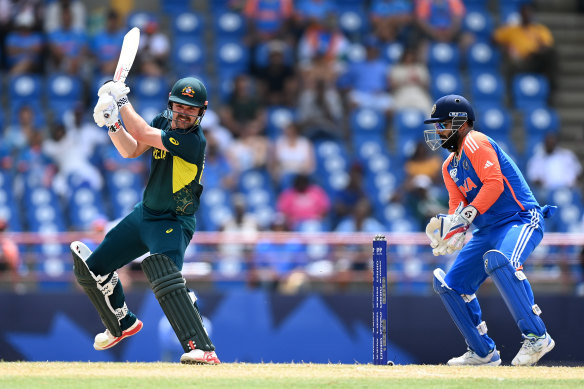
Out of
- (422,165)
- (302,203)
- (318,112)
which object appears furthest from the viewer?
(318,112)

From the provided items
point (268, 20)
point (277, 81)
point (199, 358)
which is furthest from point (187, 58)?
point (199, 358)

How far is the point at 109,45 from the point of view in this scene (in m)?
15.7

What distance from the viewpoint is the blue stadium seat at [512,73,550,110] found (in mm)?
16797

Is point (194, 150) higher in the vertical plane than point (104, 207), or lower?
higher

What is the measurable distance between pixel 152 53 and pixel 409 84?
3.78 metres

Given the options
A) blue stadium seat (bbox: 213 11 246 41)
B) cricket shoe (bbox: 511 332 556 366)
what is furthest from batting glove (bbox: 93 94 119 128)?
blue stadium seat (bbox: 213 11 246 41)

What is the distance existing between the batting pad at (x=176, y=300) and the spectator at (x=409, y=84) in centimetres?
862

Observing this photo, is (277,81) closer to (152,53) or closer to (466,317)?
(152,53)

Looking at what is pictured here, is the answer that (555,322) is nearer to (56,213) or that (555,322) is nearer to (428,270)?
(428,270)

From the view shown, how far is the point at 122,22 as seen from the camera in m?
16.5

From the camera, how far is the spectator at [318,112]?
15.4m

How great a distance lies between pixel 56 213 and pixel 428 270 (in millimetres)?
4770

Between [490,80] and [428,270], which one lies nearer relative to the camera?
[428,270]

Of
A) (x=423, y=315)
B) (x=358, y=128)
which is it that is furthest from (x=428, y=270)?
(x=358, y=128)
